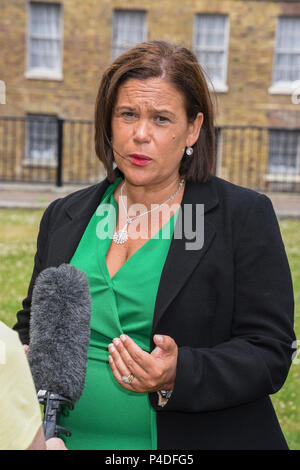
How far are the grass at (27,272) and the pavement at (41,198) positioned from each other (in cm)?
28

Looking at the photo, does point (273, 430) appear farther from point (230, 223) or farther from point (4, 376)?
point (4, 376)

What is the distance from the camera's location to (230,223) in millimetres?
2537

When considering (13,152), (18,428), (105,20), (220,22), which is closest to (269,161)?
(220,22)

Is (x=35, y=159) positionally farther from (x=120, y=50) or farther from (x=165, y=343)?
(x=165, y=343)

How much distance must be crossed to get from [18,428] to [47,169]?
63.0 ft

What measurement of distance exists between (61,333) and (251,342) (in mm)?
780

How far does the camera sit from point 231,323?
→ 8.20 ft

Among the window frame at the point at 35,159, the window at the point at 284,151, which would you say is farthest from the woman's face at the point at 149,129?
the window at the point at 284,151

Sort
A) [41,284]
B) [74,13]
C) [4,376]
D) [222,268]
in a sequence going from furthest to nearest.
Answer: [74,13] → [222,268] → [41,284] → [4,376]

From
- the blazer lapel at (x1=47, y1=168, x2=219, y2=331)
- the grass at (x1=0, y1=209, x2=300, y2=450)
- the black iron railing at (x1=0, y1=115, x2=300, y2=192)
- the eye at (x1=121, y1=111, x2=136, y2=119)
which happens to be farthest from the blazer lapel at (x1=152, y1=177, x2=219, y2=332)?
the black iron railing at (x1=0, y1=115, x2=300, y2=192)

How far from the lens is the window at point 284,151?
67.7 ft

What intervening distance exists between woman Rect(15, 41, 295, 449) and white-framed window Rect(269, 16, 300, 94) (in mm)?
18511

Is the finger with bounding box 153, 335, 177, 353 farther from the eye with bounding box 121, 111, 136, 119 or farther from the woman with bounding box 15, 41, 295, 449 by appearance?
the eye with bounding box 121, 111, 136, 119

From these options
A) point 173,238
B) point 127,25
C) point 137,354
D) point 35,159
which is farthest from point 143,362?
point 127,25
